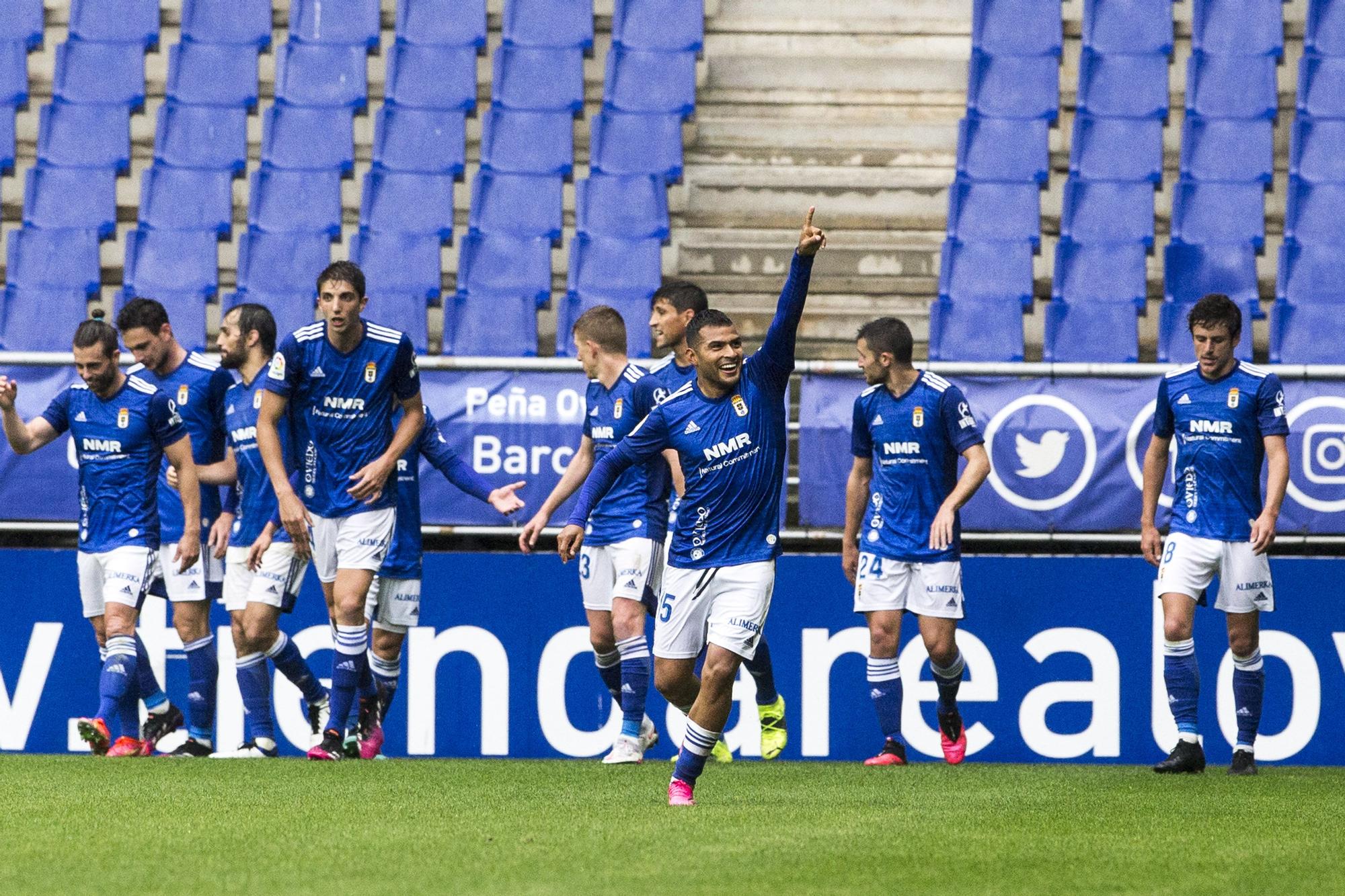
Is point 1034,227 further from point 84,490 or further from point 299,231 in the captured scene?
point 84,490

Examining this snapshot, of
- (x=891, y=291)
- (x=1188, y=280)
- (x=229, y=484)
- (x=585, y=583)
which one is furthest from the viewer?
Result: (x=891, y=291)

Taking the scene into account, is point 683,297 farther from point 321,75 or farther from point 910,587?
point 321,75

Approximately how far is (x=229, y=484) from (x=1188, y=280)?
6595 millimetres

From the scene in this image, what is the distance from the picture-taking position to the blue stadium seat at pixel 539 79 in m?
14.6

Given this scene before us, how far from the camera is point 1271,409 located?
8562 millimetres

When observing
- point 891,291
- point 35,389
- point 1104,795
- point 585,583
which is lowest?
point 1104,795

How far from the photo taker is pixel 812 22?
15.6m

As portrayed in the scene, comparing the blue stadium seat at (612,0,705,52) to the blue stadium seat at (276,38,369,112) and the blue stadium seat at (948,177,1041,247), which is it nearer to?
the blue stadium seat at (276,38,369,112)

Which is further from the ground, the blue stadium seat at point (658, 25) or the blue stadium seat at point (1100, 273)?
the blue stadium seat at point (658, 25)

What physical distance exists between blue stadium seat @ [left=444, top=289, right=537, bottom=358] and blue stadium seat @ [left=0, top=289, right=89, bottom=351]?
8.49ft

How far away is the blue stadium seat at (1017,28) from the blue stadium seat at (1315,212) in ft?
8.03

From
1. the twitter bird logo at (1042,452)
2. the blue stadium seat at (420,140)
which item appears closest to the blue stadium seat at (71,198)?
the blue stadium seat at (420,140)

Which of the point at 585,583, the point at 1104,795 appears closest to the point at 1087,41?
the point at 585,583

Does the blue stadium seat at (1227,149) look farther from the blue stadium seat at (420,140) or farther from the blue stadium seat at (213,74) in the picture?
the blue stadium seat at (213,74)
